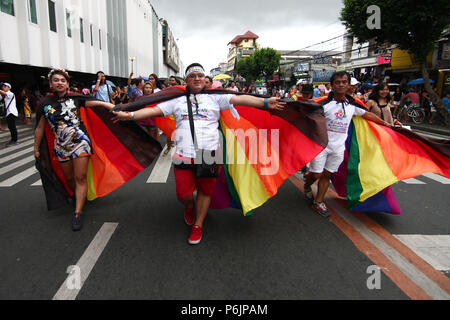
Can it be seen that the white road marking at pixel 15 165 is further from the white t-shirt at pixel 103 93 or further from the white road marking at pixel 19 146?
the white t-shirt at pixel 103 93

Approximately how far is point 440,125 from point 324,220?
588 inches

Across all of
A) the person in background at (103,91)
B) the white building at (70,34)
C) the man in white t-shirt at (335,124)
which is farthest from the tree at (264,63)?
the man in white t-shirt at (335,124)

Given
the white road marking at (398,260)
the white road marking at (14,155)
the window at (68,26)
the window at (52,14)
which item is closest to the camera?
the white road marking at (398,260)

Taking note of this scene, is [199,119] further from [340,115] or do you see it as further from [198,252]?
[340,115]

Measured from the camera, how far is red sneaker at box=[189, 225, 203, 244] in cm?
327

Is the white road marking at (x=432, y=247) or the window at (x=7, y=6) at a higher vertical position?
the window at (x=7, y=6)

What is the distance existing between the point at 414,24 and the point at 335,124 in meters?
14.1

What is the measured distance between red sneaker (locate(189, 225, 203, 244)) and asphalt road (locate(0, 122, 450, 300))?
0.08 m

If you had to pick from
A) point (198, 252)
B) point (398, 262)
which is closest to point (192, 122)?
point (198, 252)

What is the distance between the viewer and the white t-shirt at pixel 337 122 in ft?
13.2

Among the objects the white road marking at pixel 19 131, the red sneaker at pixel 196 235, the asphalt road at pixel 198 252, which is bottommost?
the asphalt road at pixel 198 252

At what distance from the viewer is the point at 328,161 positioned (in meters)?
4.18

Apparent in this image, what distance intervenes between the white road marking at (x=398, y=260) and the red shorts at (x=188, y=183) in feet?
6.22

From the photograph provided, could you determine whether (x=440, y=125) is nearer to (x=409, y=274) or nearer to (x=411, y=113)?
(x=411, y=113)
